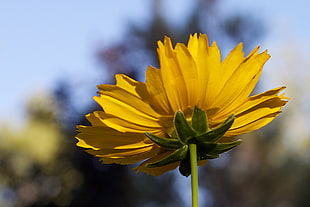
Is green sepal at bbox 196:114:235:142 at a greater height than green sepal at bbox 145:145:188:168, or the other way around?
green sepal at bbox 196:114:235:142

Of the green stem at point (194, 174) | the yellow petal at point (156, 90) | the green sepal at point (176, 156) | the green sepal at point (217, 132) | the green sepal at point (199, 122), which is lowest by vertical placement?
the green stem at point (194, 174)

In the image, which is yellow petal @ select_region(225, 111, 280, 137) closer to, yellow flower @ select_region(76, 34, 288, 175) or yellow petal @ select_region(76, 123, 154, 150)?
yellow flower @ select_region(76, 34, 288, 175)

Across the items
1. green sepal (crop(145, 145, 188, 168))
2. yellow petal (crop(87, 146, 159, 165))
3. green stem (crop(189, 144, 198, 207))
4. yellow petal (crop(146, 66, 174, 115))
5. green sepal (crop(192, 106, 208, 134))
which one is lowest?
green stem (crop(189, 144, 198, 207))

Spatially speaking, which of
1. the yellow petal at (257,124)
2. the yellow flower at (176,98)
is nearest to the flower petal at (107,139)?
the yellow flower at (176,98)

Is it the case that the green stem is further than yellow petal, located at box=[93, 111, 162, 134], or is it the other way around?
yellow petal, located at box=[93, 111, 162, 134]

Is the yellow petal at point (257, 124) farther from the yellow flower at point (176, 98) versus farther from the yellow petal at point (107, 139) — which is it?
the yellow petal at point (107, 139)

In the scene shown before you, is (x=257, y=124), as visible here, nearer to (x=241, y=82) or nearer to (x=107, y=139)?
(x=241, y=82)

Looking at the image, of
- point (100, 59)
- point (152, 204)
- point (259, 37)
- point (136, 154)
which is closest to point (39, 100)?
point (100, 59)

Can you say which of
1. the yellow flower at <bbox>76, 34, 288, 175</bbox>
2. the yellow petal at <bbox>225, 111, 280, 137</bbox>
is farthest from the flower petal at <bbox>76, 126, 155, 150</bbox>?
the yellow petal at <bbox>225, 111, 280, 137</bbox>
